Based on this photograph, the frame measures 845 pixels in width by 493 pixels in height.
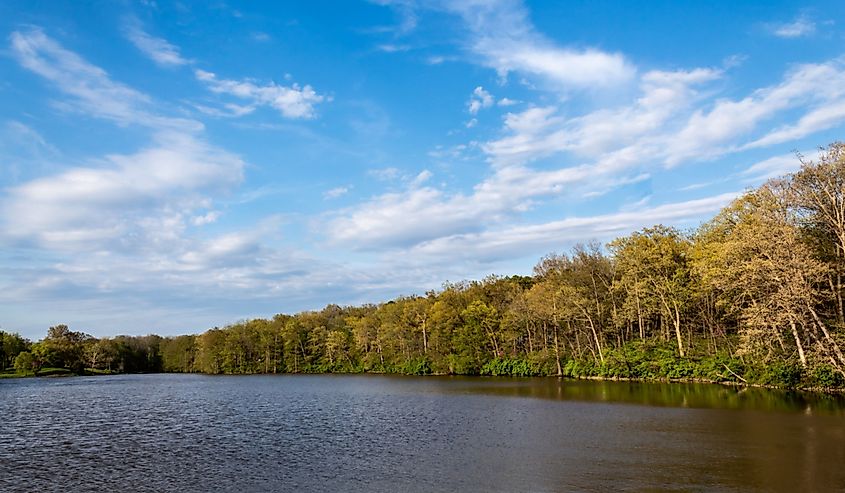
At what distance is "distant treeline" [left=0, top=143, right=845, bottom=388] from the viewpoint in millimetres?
39469

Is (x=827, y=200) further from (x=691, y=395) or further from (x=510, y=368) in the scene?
(x=510, y=368)

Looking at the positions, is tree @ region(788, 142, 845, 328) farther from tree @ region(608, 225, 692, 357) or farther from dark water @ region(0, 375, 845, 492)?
tree @ region(608, 225, 692, 357)

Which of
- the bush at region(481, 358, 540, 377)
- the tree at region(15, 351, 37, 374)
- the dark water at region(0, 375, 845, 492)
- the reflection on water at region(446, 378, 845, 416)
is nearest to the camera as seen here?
the dark water at region(0, 375, 845, 492)

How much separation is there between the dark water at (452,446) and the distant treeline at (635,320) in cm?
629

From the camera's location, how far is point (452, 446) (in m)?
26.9

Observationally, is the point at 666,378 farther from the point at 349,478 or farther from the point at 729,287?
the point at 349,478

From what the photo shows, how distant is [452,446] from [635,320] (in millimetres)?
48828

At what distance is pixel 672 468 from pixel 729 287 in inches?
1034

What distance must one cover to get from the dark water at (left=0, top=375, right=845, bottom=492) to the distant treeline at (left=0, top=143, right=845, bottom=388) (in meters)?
6.29

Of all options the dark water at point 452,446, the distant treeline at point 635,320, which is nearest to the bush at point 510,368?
the distant treeline at point 635,320

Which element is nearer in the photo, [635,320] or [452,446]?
[452,446]

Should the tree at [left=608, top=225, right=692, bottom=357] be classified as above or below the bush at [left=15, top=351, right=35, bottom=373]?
above

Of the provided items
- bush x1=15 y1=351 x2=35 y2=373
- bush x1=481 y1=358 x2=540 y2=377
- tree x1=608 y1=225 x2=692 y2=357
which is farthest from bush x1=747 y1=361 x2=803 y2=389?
bush x1=15 y1=351 x2=35 y2=373

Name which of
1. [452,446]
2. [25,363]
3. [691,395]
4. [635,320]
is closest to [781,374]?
[691,395]
